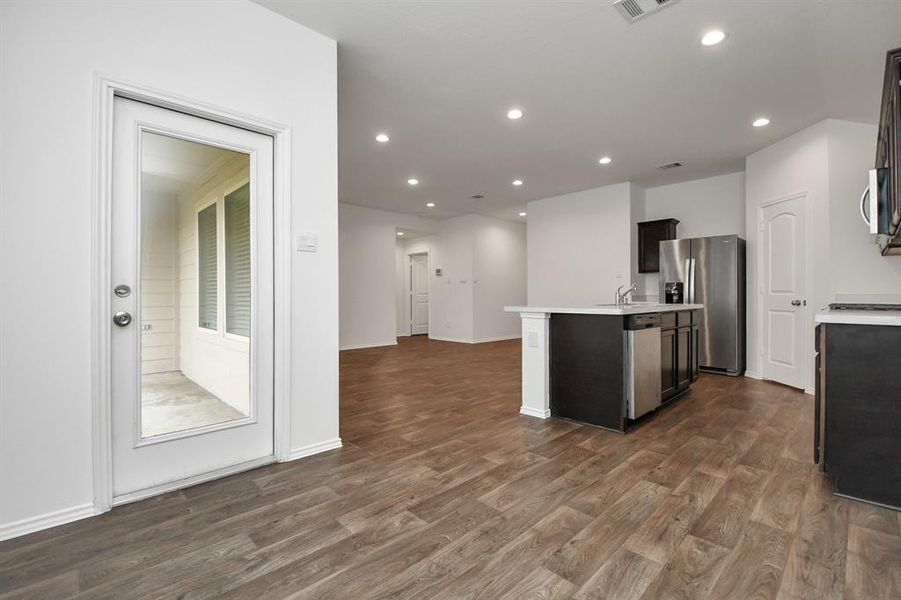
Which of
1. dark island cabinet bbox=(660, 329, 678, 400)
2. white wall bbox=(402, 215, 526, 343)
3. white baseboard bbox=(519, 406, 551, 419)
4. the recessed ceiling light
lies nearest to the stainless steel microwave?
the recessed ceiling light

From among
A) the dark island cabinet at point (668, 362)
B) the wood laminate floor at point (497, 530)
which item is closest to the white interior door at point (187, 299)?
the wood laminate floor at point (497, 530)

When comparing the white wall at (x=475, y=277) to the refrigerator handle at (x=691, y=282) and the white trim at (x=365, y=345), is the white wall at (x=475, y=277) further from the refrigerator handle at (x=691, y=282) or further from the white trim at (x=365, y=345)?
the refrigerator handle at (x=691, y=282)

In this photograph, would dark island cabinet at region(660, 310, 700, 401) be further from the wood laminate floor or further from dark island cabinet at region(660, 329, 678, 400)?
the wood laminate floor

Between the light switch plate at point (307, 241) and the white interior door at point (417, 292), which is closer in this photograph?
the light switch plate at point (307, 241)

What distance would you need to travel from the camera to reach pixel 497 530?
177cm

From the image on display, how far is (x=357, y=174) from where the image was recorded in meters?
5.99

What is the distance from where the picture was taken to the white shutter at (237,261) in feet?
8.16

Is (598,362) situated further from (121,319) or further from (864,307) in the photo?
(121,319)

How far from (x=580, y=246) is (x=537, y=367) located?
13.9 ft

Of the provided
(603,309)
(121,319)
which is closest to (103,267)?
(121,319)

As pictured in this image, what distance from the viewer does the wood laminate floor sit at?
1447mm

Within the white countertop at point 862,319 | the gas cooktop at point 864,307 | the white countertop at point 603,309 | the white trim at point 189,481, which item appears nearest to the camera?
the white countertop at point 862,319

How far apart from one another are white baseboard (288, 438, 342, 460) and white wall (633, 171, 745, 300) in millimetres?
5696

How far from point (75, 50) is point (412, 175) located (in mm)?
4372
